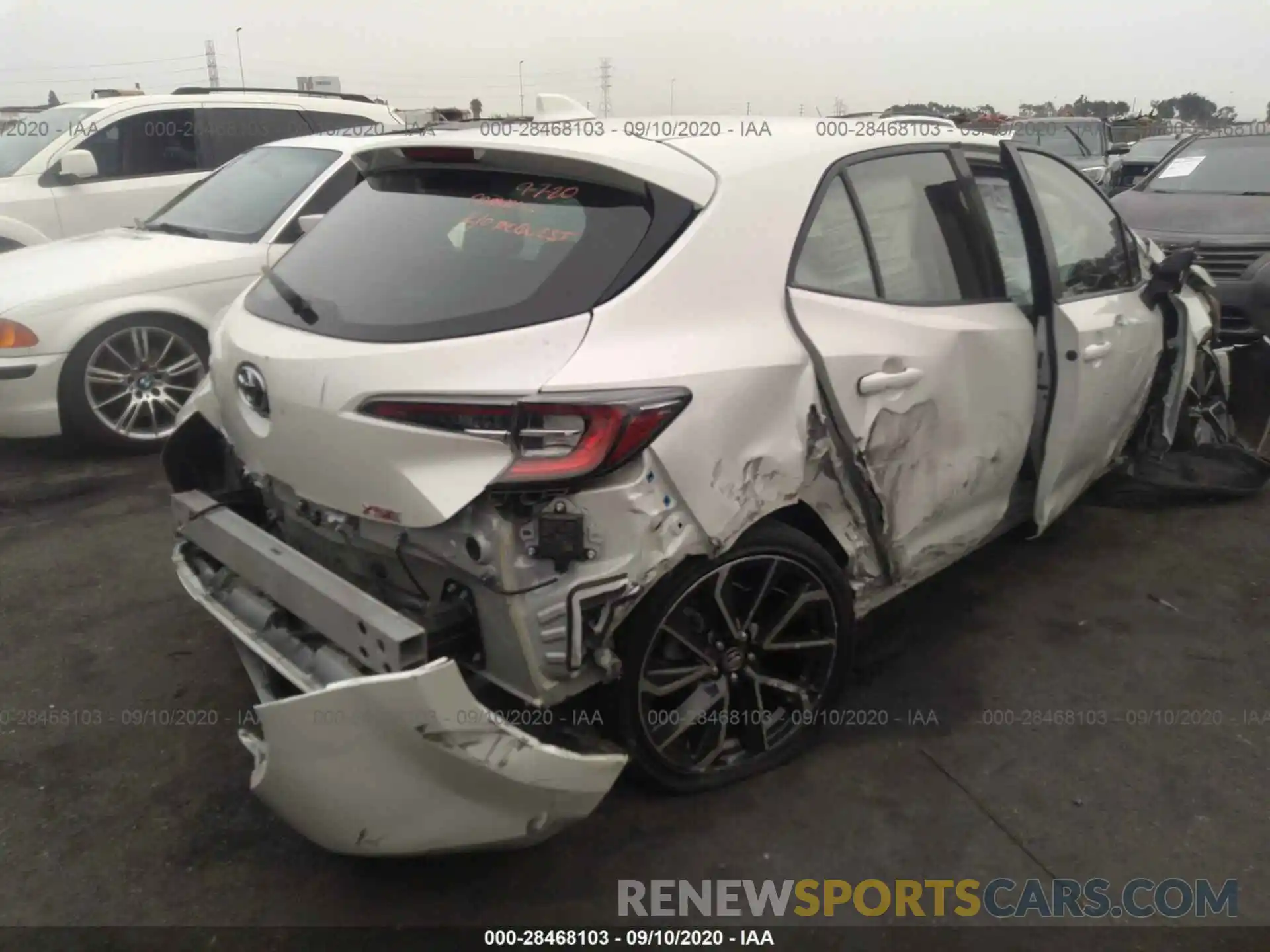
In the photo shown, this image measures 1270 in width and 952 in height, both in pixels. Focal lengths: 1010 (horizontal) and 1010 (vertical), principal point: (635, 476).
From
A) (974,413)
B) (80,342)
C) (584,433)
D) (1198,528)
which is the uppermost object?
(584,433)

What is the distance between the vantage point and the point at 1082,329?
11.5 ft

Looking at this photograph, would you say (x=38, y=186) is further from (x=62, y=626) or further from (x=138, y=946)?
(x=138, y=946)

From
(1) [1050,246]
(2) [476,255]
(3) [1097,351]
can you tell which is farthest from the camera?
(3) [1097,351]

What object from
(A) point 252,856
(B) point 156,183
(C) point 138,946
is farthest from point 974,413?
(B) point 156,183

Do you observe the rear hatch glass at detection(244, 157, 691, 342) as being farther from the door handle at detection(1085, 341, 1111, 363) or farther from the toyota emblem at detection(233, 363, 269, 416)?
the door handle at detection(1085, 341, 1111, 363)

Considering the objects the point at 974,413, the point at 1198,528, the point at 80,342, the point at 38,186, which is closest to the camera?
the point at 974,413

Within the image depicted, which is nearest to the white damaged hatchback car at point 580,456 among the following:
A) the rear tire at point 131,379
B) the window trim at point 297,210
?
the rear tire at point 131,379

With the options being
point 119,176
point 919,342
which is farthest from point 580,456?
point 119,176

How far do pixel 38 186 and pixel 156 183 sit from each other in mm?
759

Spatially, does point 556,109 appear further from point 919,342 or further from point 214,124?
point 214,124

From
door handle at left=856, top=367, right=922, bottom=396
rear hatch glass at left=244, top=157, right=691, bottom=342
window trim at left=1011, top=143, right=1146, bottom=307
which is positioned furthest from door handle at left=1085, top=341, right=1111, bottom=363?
rear hatch glass at left=244, top=157, right=691, bottom=342

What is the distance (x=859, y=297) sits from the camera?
9.38ft

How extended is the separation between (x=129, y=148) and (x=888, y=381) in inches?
265

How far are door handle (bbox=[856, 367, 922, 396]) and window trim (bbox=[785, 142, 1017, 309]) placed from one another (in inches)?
8.5
